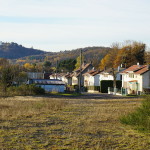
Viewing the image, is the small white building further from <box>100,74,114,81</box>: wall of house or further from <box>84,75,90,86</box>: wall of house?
<box>84,75,90,86</box>: wall of house

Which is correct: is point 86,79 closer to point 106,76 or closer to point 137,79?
point 106,76

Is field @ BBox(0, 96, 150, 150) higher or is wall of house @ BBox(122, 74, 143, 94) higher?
wall of house @ BBox(122, 74, 143, 94)

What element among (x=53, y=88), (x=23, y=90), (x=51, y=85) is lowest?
(x=23, y=90)

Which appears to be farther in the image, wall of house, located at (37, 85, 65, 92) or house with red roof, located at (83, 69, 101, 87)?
house with red roof, located at (83, 69, 101, 87)

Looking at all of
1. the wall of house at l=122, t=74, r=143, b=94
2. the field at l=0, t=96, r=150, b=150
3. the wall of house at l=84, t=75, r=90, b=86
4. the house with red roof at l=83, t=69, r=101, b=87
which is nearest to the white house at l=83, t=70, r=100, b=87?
the house with red roof at l=83, t=69, r=101, b=87

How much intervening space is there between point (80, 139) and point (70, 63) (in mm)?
115952

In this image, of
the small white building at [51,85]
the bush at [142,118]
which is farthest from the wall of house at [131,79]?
the bush at [142,118]

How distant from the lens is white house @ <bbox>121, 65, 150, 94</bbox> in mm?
57978

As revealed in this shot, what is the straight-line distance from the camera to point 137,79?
6047 centimetres

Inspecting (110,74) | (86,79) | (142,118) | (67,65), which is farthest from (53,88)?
(67,65)

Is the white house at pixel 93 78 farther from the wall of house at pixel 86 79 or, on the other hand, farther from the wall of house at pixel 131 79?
the wall of house at pixel 131 79

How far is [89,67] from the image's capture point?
103125mm

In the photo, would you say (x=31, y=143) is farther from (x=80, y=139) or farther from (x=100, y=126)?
(x=100, y=126)

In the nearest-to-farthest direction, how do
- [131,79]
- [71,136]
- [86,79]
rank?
[71,136]
[131,79]
[86,79]
